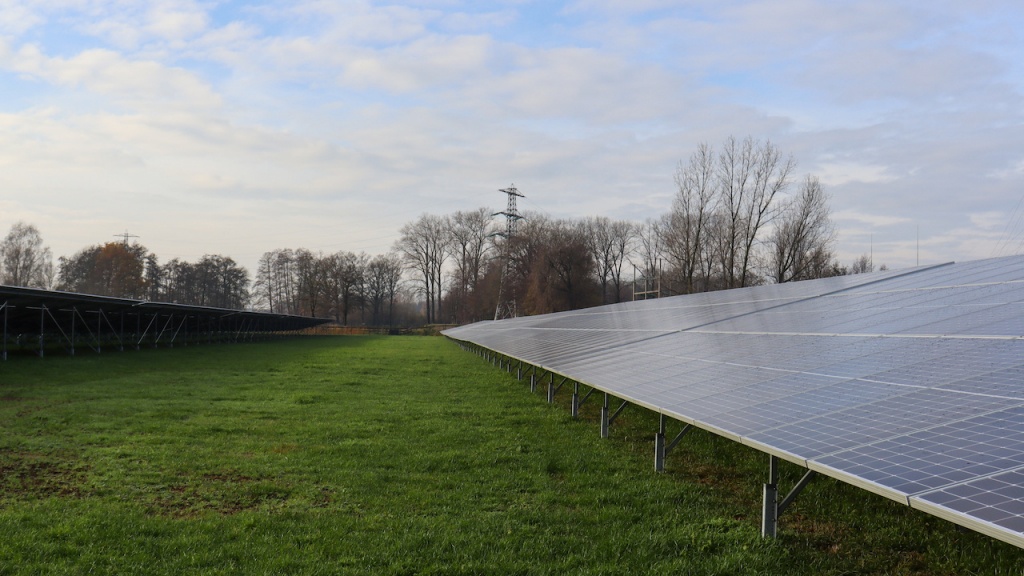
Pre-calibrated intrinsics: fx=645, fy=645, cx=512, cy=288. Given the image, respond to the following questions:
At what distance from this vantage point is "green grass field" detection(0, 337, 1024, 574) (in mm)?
5094

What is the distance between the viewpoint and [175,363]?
24156 millimetres

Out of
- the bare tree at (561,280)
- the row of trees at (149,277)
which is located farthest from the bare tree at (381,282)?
the bare tree at (561,280)

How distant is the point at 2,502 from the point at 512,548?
5.08m

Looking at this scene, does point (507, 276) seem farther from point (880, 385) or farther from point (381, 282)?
point (880, 385)

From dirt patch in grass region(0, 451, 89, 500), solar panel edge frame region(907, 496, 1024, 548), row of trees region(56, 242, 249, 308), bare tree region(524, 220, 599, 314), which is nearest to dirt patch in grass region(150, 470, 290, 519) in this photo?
dirt patch in grass region(0, 451, 89, 500)

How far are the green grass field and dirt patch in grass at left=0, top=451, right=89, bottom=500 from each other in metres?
0.03

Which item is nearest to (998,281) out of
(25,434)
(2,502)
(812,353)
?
(812,353)

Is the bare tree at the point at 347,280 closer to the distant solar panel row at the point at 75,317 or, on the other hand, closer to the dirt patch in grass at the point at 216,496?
the distant solar panel row at the point at 75,317

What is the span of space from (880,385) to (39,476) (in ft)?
29.1

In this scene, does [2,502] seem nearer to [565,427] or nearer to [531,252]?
[565,427]

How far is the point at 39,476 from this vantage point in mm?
7352

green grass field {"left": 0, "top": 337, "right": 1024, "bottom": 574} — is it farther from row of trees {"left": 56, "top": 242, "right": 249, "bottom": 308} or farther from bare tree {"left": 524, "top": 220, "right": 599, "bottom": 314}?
row of trees {"left": 56, "top": 242, "right": 249, "bottom": 308}

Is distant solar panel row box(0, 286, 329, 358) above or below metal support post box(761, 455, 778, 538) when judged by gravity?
above

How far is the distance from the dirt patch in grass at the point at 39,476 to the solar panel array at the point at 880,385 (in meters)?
6.09
